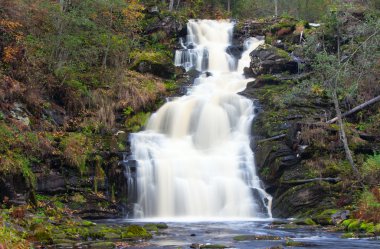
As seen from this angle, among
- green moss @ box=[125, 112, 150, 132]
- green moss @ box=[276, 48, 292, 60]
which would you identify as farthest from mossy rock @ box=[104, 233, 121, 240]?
green moss @ box=[276, 48, 292, 60]

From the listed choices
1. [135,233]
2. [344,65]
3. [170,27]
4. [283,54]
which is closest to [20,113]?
Answer: [135,233]

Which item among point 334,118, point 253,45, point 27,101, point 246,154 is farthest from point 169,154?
point 253,45

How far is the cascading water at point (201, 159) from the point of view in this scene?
1889 centimetres

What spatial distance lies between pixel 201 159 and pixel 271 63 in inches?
446

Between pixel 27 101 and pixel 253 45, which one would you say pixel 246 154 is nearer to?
pixel 27 101

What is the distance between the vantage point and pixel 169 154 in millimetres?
21406

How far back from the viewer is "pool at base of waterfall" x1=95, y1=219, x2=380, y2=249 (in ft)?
36.8

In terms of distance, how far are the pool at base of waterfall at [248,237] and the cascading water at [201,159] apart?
2540 millimetres

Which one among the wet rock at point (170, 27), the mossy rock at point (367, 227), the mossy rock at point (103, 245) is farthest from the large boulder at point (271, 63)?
the mossy rock at point (103, 245)

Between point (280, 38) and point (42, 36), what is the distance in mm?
19513

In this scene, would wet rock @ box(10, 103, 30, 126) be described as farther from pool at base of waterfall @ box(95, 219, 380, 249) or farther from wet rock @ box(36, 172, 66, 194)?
pool at base of waterfall @ box(95, 219, 380, 249)

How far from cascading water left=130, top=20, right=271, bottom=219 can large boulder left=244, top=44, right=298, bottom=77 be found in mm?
1622

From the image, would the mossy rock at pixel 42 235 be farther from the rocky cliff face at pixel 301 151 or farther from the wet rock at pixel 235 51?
the wet rock at pixel 235 51

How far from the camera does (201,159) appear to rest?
21016mm
